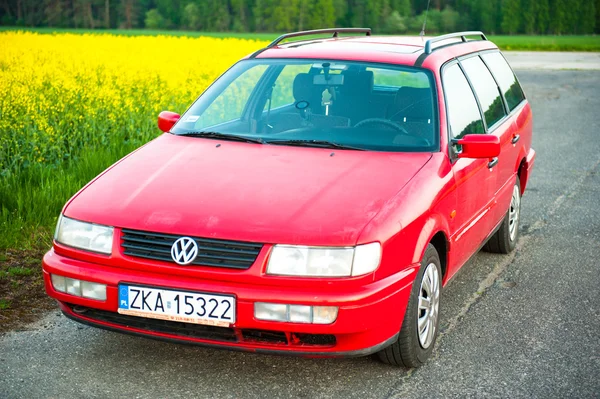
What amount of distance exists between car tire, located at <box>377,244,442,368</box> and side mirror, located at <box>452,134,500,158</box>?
0.68m

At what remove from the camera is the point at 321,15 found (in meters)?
64.3

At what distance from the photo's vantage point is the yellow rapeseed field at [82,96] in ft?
27.0

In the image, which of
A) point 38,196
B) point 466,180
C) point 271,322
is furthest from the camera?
point 38,196

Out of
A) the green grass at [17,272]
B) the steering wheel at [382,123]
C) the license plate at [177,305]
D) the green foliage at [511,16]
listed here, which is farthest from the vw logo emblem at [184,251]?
the green foliage at [511,16]

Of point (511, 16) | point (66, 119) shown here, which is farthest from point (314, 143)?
point (511, 16)

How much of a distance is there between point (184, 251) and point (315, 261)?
0.58 metres

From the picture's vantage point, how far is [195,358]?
14.4 feet

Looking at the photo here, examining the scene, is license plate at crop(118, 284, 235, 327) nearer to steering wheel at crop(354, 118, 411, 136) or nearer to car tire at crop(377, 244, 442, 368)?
car tire at crop(377, 244, 442, 368)

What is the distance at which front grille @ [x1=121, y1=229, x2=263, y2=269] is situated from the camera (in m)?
3.75

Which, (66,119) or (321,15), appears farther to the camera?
(321,15)

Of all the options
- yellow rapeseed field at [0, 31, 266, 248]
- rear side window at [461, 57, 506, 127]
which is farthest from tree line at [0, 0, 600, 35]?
rear side window at [461, 57, 506, 127]

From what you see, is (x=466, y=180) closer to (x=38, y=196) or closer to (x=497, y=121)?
(x=497, y=121)

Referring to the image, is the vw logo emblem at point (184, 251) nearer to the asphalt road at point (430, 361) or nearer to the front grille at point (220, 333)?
the front grille at point (220, 333)

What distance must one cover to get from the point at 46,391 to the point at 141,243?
82 centimetres
